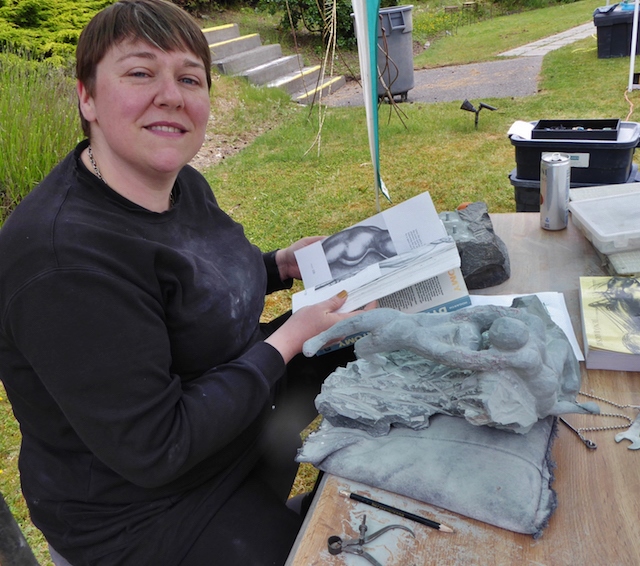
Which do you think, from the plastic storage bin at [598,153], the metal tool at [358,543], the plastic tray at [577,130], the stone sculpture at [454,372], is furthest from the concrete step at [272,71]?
the metal tool at [358,543]

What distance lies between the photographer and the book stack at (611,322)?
3.80 feet

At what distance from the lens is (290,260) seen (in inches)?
69.1

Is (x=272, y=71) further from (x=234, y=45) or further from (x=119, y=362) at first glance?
(x=119, y=362)

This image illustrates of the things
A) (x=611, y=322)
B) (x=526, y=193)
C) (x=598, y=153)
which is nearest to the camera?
(x=611, y=322)

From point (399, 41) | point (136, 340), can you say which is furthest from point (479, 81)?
point (136, 340)

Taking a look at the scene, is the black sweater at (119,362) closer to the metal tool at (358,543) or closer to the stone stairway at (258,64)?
the metal tool at (358,543)

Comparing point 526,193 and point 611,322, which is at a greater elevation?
A: point 611,322

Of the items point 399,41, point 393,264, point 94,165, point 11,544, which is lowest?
point 399,41

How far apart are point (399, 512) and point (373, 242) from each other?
796 millimetres

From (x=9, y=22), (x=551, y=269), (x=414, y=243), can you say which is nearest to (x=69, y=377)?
(x=414, y=243)

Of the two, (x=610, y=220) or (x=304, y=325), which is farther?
(x=610, y=220)

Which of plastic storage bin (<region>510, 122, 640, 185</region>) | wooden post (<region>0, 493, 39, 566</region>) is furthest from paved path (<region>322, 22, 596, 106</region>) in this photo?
wooden post (<region>0, 493, 39, 566</region>)

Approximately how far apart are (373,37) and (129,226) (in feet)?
4.06

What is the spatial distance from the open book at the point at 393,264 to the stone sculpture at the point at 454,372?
232 mm
